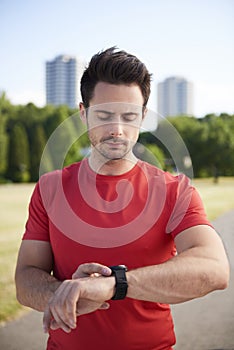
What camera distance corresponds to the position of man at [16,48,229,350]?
116cm

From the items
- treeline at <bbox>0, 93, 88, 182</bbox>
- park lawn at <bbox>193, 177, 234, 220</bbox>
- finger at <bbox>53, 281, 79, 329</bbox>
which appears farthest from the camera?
treeline at <bbox>0, 93, 88, 182</bbox>

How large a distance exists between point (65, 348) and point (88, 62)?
2.34 ft

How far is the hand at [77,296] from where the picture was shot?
923mm

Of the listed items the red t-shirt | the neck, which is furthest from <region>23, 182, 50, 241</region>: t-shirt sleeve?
the neck

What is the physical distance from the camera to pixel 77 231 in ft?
3.97

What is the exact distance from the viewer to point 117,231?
3.88ft

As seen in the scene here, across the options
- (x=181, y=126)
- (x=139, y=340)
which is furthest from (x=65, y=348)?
(x=181, y=126)

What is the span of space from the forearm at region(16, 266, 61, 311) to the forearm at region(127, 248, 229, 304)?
0.20m

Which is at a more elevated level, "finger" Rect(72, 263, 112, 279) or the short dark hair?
the short dark hair

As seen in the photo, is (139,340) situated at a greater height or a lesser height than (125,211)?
lesser

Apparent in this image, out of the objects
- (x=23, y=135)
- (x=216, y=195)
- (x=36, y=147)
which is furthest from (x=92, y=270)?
(x=36, y=147)

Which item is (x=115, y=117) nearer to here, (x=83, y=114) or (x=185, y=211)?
(x=83, y=114)

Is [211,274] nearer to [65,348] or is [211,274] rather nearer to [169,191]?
[169,191]

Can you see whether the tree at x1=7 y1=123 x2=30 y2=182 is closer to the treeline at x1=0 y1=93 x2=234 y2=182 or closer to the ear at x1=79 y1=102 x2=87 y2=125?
the treeline at x1=0 y1=93 x2=234 y2=182
